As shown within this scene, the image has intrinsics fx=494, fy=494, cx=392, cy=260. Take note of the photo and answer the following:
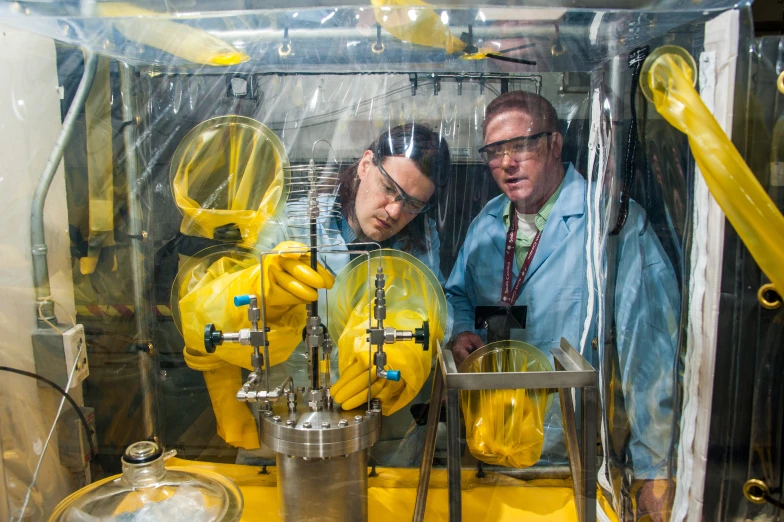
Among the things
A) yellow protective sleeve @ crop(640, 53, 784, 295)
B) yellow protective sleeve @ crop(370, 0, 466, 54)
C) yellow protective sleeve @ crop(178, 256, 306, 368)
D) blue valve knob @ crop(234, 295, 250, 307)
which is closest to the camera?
yellow protective sleeve @ crop(640, 53, 784, 295)

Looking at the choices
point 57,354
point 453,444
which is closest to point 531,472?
point 453,444

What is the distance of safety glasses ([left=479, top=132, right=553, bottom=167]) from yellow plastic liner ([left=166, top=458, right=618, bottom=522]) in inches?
36.3

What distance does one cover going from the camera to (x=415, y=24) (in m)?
1.19

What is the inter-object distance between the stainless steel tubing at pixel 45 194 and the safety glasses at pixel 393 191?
82cm

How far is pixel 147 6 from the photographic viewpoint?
44.7 inches

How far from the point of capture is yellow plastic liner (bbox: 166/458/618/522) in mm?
1356

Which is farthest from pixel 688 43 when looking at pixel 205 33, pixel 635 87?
pixel 205 33

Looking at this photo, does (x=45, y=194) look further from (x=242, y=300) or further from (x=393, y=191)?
(x=393, y=191)

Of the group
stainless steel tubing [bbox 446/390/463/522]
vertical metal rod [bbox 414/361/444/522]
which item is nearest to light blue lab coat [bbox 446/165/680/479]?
vertical metal rod [bbox 414/361/444/522]

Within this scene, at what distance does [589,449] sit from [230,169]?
1.19 meters

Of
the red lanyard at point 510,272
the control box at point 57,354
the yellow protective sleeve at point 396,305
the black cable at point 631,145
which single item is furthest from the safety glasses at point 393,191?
the control box at point 57,354

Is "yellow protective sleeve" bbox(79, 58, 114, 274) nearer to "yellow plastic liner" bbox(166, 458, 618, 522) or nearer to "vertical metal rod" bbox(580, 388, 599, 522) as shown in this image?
"yellow plastic liner" bbox(166, 458, 618, 522)

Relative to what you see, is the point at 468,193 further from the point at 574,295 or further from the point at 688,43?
the point at 688,43

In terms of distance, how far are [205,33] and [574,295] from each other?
123 cm
